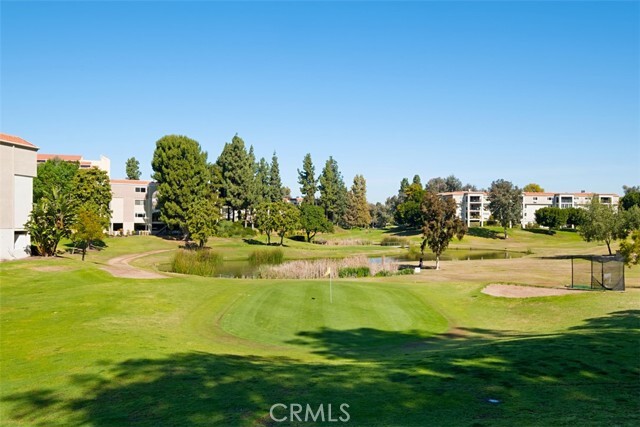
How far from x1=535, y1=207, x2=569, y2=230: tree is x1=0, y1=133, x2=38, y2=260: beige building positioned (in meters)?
105

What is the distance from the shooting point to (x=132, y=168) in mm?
152000

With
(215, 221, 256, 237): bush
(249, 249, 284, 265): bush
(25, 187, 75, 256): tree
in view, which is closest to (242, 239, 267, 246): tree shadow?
(215, 221, 256, 237): bush

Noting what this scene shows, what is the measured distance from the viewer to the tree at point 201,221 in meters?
71.4

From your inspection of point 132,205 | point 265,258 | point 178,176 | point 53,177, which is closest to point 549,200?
point 178,176

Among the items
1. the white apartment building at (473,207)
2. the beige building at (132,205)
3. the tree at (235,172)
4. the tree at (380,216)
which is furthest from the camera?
the tree at (380,216)

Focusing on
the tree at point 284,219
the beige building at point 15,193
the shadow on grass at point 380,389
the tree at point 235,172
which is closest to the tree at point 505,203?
the tree at point 284,219

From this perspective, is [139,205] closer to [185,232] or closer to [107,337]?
[185,232]

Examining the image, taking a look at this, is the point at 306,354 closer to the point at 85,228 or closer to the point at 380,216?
the point at 85,228

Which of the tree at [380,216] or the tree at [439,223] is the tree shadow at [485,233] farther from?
the tree at [439,223]

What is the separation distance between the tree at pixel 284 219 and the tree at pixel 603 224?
1724 inches

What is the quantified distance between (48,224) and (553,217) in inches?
4091

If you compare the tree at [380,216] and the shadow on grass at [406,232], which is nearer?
the shadow on grass at [406,232]

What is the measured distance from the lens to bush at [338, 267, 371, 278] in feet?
148

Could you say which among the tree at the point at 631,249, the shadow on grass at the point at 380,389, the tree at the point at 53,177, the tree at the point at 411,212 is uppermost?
the tree at the point at 53,177
